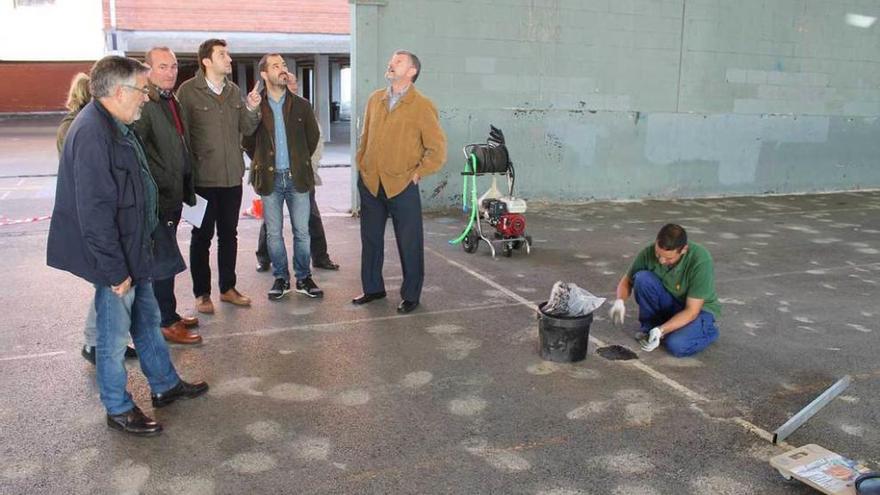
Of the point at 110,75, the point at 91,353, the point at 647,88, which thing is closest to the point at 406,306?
the point at 91,353

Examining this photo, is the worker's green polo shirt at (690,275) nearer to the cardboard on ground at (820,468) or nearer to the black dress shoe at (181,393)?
the cardboard on ground at (820,468)

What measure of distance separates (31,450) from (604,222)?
6.76 meters

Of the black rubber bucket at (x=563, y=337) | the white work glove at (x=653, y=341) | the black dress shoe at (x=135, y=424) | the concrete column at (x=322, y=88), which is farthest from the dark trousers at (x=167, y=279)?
the concrete column at (x=322, y=88)

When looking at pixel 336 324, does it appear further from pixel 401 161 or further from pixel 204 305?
pixel 401 161

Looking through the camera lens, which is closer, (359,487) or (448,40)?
(359,487)

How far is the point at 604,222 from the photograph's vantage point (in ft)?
27.7

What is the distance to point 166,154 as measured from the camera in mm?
3771

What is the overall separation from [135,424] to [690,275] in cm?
304

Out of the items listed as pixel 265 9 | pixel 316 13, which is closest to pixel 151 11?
→ pixel 265 9

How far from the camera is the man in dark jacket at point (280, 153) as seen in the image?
15.4 feet

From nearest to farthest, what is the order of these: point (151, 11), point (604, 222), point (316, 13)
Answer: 1. point (604, 222)
2. point (151, 11)
3. point (316, 13)

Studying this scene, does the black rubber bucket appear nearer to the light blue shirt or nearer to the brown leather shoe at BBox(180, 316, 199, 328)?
the light blue shirt

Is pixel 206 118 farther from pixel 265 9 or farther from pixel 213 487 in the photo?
pixel 265 9

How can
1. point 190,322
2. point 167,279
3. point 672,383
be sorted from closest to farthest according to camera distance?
point 672,383
point 167,279
point 190,322
